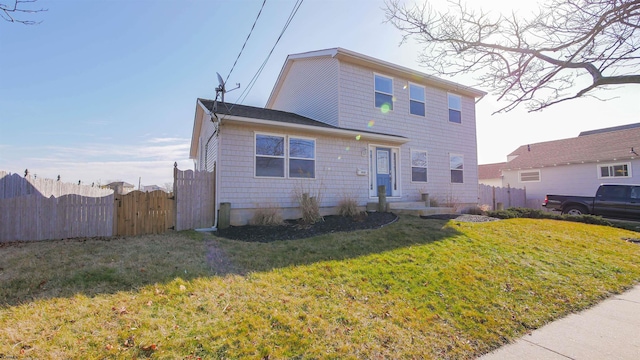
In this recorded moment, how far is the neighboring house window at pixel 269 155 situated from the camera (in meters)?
8.98

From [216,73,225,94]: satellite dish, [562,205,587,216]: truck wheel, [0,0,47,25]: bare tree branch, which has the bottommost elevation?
[562,205,587,216]: truck wheel

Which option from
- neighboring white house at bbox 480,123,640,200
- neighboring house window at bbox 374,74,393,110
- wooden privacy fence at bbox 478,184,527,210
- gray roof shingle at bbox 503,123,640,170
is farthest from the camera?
gray roof shingle at bbox 503,123,640,170

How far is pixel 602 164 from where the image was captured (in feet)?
57.4

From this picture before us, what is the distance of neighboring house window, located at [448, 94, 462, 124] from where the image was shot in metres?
13.9

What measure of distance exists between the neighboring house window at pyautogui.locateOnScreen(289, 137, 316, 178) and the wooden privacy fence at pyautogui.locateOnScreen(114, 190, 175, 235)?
378cm

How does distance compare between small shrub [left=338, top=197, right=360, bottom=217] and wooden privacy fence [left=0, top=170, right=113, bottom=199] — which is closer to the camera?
wooden privacy fence [left=0, top=170, right=113, bottom=199]

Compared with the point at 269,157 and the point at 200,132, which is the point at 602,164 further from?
the point at 200,132

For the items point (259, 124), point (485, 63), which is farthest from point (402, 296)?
point (259, 124)

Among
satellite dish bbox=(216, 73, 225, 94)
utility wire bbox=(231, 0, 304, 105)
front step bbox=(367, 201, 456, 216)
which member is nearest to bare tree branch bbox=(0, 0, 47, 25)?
utility wire bbox=(231, 0, 304, 105)

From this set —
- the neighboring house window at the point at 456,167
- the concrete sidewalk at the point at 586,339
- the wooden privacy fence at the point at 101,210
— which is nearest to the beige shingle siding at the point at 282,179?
the wooden privacy fence at the point at 101,210

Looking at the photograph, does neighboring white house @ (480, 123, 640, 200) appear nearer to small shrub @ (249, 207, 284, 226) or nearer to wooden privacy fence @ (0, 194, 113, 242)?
small shrub @ (249, 207, 284, 226)

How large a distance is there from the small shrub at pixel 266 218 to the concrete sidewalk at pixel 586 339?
6140mm

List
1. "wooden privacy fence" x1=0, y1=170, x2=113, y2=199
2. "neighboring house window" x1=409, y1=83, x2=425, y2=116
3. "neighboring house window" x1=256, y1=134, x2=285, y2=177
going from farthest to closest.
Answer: "neighboring house window" x1=409, y1=83, x2=425, y2=116 < "neighboring house window" x1=256, y1=134, x2=285, y2=177 < "wooden privacy fence" x1=0, y1=170, x2=113, y2=199

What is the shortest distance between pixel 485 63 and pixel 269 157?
6.41 meters
